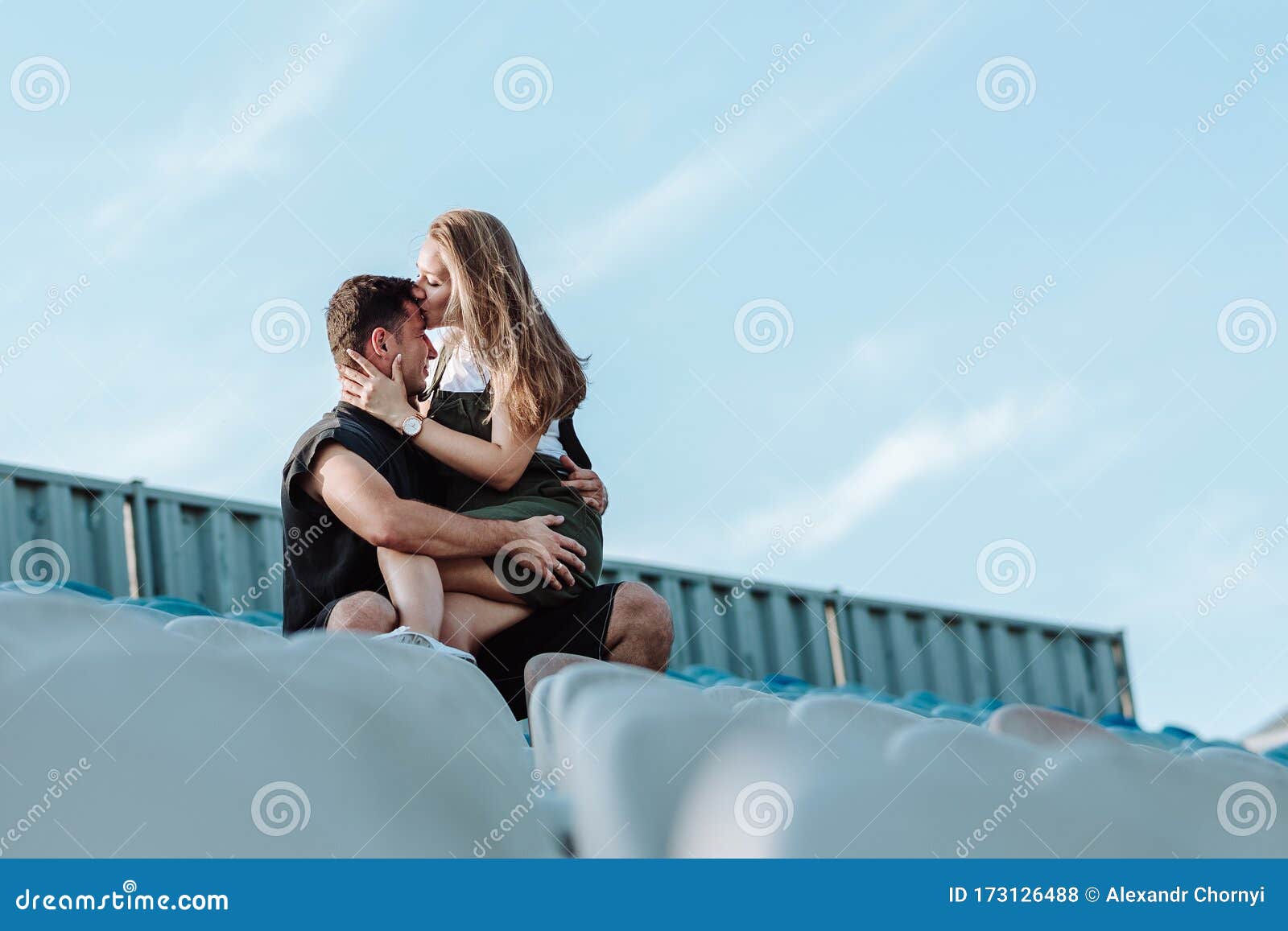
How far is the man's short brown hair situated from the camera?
10.2 feet

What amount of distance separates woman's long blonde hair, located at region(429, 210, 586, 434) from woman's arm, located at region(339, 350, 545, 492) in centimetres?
3

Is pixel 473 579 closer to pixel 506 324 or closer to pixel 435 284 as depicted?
pixel 506 324

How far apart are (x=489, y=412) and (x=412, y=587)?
1.34 ft

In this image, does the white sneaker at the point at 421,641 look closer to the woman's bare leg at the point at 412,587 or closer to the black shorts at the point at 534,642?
the woman's bare leg at the point at 412,587

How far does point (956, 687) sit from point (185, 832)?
8.85 meters

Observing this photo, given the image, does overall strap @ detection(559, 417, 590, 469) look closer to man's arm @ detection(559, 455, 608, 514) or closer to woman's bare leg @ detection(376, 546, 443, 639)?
man's arm @ detection(559, 455, 608, 514)

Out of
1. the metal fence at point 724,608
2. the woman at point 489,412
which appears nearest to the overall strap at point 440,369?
the woman at point 489,412

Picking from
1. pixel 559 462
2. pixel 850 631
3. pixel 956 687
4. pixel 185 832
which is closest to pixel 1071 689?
pixel 956 687

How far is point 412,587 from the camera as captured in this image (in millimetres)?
2859

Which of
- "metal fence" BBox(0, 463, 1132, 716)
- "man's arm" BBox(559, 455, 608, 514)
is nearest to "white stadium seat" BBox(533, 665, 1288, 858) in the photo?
"man's arm" BBox(559, 455, 608, 514)

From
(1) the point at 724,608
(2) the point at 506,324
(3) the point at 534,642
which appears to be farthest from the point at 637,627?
(1) the point at 724,608

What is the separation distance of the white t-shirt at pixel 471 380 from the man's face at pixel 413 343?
0.05 meters

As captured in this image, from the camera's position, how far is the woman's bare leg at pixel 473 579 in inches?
116
